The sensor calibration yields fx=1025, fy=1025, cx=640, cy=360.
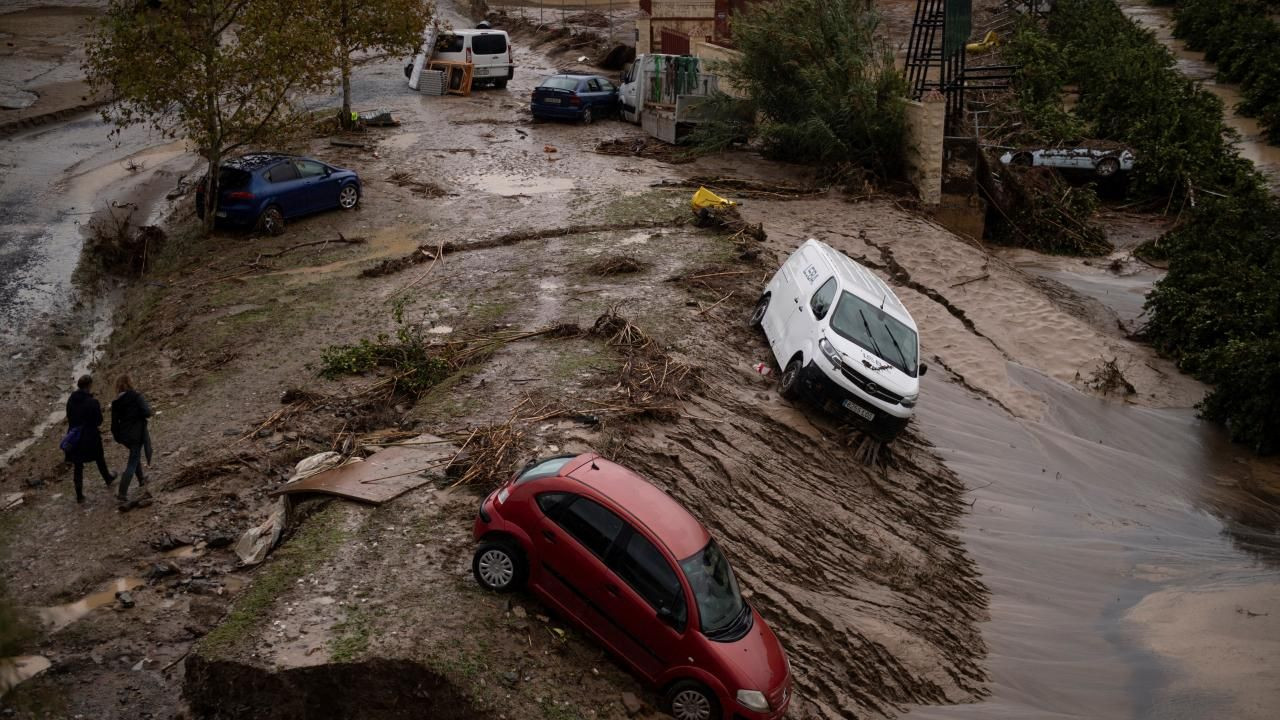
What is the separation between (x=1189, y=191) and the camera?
86.9ft

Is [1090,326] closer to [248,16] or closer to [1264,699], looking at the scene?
[1264,699]

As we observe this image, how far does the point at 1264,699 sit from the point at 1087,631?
1.71m

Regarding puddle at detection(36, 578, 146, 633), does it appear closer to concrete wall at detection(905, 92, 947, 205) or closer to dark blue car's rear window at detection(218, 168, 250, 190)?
dark blue car's rear window at detection(218, 168, 250, 190)

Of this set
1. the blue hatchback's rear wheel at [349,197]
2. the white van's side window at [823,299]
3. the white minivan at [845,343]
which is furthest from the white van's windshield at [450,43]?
the white van's side window at [823,299]

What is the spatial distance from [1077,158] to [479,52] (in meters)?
20.1

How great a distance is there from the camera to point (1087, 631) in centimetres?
1118

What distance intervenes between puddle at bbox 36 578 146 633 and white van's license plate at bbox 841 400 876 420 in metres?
7.97

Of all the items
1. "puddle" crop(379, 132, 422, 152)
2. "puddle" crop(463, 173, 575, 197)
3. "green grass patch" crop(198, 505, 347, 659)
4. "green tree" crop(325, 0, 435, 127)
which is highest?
"green tree" crop(325, 0, 435, 127)

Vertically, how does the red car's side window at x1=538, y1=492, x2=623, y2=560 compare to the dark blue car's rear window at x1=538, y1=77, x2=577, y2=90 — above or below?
below

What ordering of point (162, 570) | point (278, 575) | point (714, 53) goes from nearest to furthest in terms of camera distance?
point (278, 575) → point (162, 570) → point (714, 53)

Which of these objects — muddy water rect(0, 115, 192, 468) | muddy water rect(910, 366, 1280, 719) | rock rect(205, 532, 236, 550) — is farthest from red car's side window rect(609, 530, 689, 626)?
muddy water rect(0, 115, 192, 468)

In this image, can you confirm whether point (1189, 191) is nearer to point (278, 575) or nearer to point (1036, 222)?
point (1036, 222)

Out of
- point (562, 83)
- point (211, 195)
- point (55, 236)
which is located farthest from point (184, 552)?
point (562, 83)

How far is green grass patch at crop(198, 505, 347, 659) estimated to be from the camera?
25.6ft
